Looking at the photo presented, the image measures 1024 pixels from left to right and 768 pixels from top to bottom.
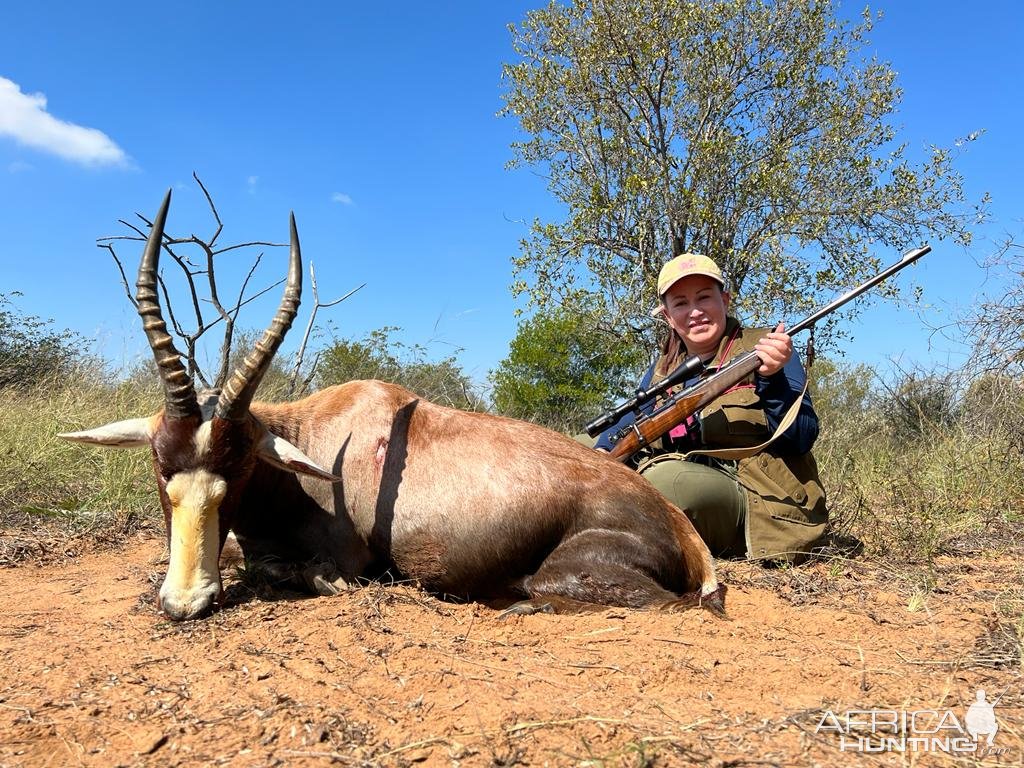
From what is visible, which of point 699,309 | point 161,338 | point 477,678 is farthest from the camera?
point 699,309

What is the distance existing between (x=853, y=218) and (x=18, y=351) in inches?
665

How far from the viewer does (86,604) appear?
13.1 ft

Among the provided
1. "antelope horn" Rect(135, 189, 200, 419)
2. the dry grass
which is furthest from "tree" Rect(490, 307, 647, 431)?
"antelope horn" Rect(135, 189, 200, 419)

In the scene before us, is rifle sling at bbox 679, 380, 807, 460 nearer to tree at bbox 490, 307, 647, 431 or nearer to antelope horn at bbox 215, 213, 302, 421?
antelope horn at bbox 215, 213, 302, 421

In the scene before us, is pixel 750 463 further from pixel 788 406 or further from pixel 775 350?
pixel 775 350

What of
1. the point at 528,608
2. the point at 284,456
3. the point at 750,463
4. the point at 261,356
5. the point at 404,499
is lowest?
the point at 528,608

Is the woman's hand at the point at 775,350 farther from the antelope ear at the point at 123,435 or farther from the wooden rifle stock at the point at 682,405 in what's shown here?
→ the antelope ear at the point at 123,435

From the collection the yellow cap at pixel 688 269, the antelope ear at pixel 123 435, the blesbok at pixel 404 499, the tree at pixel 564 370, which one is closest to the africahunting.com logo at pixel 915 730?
the blesbok at pixel 404 499

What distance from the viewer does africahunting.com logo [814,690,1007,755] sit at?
88.0 inches

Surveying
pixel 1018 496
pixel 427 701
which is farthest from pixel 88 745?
pixel 1018 496

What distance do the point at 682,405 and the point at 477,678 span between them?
2.95m

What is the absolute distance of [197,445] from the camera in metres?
3.74

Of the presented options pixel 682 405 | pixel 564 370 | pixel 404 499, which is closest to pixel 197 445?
pixel 404 499

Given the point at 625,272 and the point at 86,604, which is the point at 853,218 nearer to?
the point at 625,272
